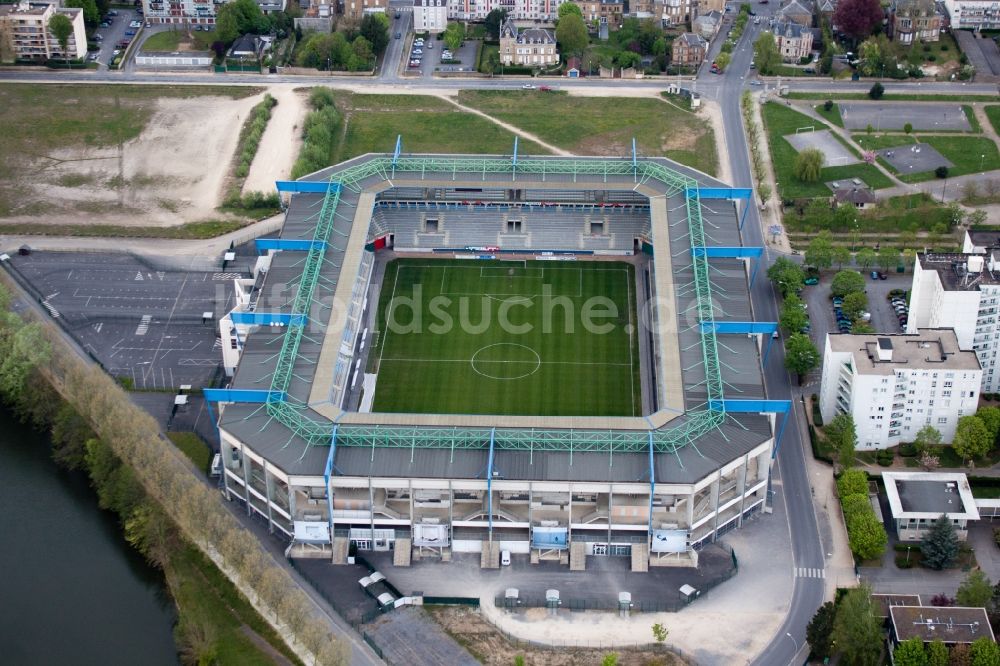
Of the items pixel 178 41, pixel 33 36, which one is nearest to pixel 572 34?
pixel 178 41

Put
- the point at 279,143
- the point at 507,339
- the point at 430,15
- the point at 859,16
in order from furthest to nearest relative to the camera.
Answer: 1. the point at 430,15
2. the point at 859,16
3. the point at 279,143
4. the point at 507,339

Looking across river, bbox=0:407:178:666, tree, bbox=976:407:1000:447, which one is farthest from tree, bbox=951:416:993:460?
river, bbox=0:407:178:666

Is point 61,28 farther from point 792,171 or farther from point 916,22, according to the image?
point 916,22

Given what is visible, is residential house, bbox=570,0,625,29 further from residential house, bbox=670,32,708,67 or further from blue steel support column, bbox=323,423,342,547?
blue steel support column, bbox=323,423,342,547

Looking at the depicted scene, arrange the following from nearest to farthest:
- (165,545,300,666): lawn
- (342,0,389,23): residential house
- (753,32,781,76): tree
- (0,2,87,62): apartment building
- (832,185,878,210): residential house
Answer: (165,545,300,666): lawn → (832,185,878,210): residential house → (753,32,781,76): tree → (0,2,87,62): apartment building → (342,0,389,23): residential house

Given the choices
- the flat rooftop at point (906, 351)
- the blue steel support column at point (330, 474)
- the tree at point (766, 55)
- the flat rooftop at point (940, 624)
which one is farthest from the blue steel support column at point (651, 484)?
the tree at point (766, 55)

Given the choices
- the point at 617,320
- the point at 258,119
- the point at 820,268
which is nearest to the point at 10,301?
the point at 258,119
